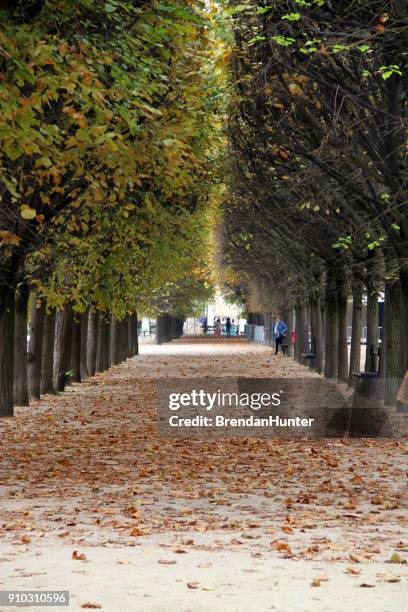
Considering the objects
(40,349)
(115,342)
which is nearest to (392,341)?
(40,349)

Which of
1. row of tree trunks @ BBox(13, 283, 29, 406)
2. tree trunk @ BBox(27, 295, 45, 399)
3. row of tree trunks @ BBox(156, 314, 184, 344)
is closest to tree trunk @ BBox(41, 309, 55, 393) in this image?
tree trunk @ BBox(27, 295, 45, 399)

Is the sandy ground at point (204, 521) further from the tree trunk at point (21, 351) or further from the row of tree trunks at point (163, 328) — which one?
the row of tree trunks at point (163, 328)

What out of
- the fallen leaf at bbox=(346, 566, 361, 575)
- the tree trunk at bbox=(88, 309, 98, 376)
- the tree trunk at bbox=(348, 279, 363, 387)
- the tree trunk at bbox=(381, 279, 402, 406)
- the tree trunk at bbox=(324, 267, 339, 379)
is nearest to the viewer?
the fallen leaf at bbox=(346, 566, 361, 575)

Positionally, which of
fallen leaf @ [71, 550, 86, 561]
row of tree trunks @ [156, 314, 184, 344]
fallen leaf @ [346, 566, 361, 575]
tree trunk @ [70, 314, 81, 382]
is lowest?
fallen leaf @ [71, 550, 86, 561]

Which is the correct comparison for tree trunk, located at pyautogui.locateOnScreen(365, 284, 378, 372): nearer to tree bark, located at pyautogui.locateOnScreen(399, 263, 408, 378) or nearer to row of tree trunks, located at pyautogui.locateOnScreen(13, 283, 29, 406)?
tree bark, located at pyautogui.locateOnScreen(399, 263, 408, 378)

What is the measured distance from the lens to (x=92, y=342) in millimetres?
43500

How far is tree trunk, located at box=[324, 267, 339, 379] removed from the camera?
130 feet

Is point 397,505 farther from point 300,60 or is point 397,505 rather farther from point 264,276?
point 264,276

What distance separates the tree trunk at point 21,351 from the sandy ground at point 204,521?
614 centimetres

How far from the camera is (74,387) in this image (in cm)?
3612

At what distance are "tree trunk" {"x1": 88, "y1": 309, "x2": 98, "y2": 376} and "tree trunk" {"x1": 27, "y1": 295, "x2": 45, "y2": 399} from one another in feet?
41.0

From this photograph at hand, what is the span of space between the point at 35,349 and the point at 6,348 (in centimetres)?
474

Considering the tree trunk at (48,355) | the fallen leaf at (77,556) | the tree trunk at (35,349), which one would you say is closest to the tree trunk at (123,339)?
the tree trunk at (48,355)

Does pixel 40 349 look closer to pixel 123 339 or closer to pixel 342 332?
pixel 342 332
